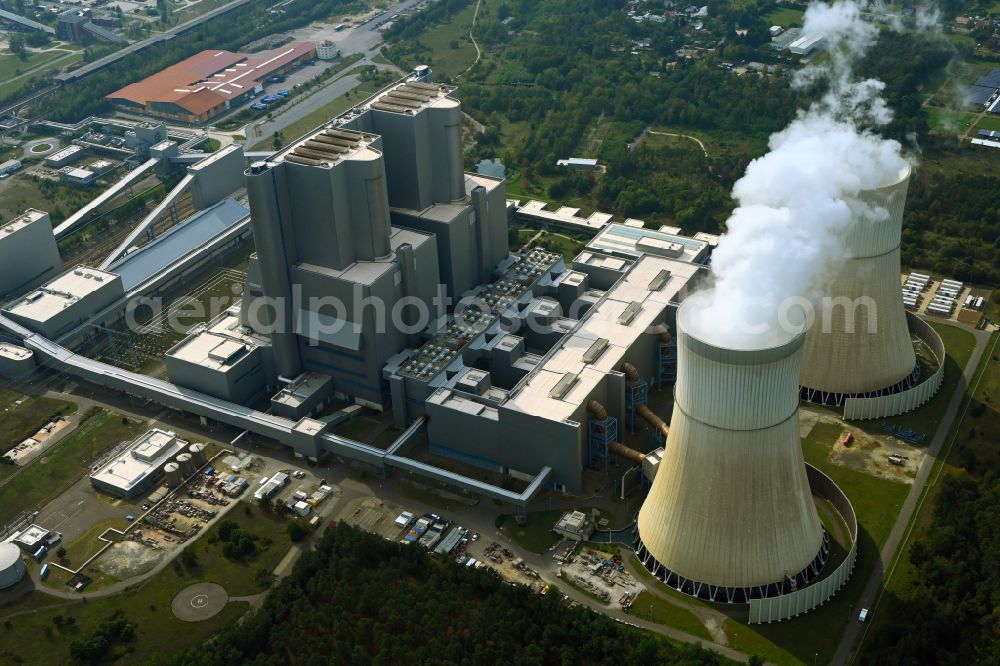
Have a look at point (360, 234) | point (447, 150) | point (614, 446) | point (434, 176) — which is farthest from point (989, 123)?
point (360, 234)

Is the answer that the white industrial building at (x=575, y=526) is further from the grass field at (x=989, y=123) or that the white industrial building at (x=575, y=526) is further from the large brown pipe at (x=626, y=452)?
the grass field at (x=989, y=123)

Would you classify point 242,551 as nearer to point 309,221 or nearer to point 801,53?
point 309,221

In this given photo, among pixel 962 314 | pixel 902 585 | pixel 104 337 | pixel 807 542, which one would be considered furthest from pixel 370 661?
pixel 962 314

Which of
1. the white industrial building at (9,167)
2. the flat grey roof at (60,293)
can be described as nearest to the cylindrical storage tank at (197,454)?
the flat grey roof at (60,293)

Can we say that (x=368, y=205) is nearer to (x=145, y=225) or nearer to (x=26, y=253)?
(x=145, y=225)

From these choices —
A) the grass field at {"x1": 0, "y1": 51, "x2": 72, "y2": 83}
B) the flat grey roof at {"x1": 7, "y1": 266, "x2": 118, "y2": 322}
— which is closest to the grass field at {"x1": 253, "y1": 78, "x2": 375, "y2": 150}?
the flat grey roof at {"x1": 7, "y1": 266, "x2": 118, "y2": 322}
